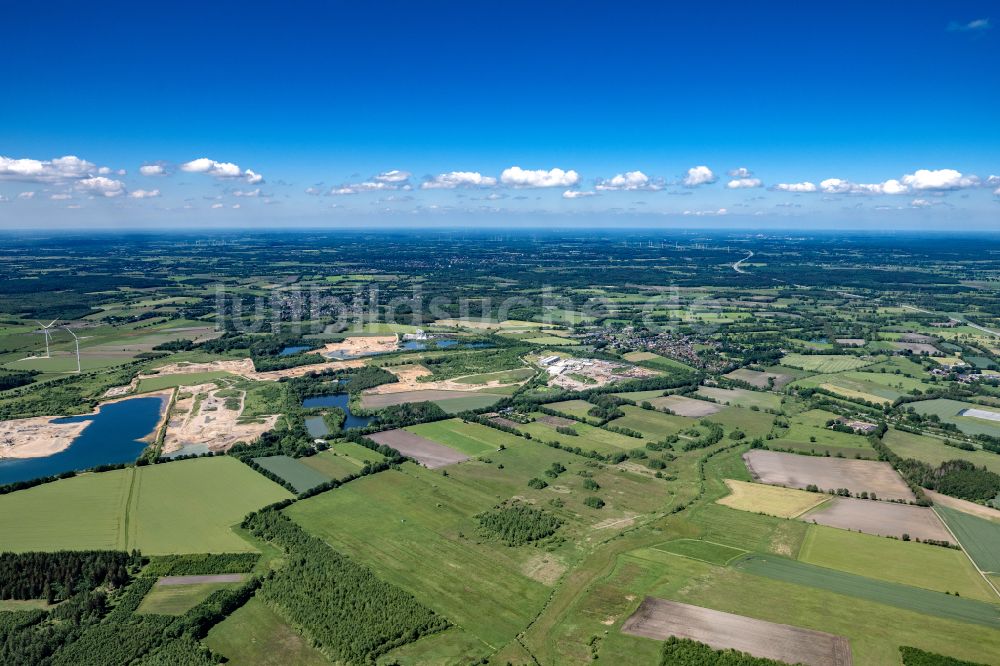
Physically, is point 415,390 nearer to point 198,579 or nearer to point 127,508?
point 127,508

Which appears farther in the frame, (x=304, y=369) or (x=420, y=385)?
(x=304, y=369)

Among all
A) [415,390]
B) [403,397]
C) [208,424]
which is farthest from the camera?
[415,390]

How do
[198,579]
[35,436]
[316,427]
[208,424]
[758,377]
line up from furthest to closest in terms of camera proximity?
[758,377] < [316,427] < [208,424] < [35,436] < [198,579]

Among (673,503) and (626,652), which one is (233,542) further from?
(673,503)

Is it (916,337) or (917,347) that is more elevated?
(916,337)

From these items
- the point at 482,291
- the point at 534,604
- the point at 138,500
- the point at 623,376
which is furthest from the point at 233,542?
the point at 482,291

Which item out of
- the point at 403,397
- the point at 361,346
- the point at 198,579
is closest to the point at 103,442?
the point at 403,397

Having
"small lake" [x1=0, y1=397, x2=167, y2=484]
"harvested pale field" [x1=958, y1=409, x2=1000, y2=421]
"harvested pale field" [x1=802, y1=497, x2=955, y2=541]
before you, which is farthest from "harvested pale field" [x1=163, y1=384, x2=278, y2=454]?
"harvested pale field" [x1=958, y1=409, x2=1000, y2=421]
